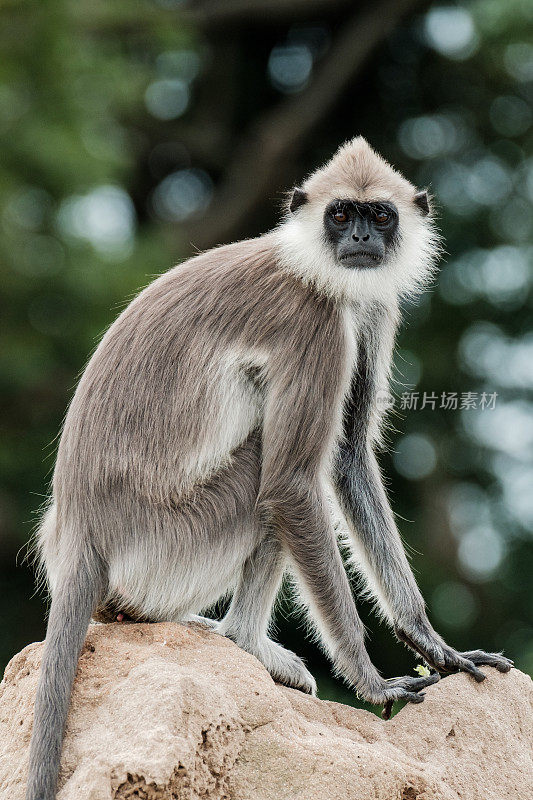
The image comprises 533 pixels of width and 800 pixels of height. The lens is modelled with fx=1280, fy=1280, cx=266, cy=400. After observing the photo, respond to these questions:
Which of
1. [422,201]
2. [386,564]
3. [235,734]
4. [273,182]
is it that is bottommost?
[235,734]

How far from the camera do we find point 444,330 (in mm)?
15531

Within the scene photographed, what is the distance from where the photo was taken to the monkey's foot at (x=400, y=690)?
5.05m

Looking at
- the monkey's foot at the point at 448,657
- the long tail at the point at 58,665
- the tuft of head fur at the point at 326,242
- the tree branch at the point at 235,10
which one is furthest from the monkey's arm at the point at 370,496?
the tree branch at the point at 235,10

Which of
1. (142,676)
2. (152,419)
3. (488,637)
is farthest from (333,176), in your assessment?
(488,637)

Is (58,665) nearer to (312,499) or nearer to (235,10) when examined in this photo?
(312,499)

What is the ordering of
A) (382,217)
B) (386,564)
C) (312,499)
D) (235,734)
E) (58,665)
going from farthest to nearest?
(386,564)
(382,217)
(312,499)
(58,665)
(235,734)

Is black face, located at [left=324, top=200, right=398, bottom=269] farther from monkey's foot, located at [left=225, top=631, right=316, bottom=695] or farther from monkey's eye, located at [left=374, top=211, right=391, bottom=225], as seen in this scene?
monkey's foot, located at [left=225, top=631, right=316, bottom=695]

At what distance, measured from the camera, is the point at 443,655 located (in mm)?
5250

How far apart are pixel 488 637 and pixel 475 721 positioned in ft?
32.4

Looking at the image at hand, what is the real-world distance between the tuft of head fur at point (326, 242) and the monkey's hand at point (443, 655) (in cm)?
143

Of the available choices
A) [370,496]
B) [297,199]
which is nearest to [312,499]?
[370,496]

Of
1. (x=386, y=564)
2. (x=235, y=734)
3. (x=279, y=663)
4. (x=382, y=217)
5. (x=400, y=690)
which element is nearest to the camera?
(x=235, y=734)

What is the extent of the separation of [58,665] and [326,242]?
2.10 m

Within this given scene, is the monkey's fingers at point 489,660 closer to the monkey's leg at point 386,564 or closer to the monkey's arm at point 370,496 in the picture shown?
the monkey's leg at point 386,564
